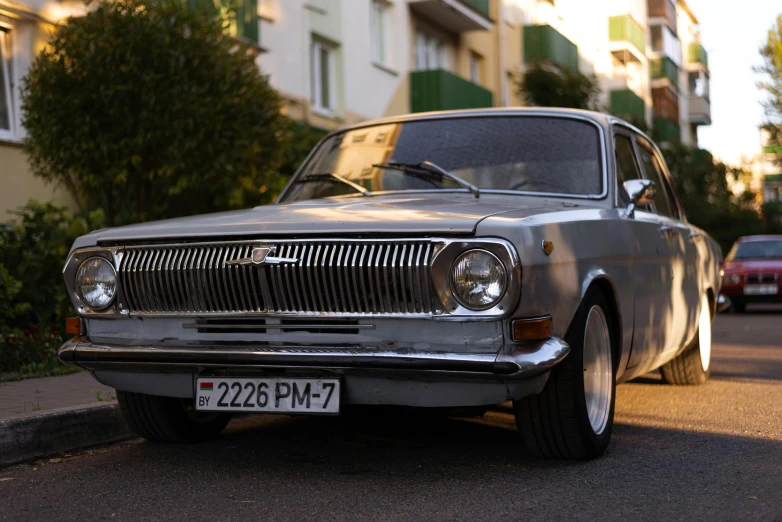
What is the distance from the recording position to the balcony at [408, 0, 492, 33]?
86.5ft

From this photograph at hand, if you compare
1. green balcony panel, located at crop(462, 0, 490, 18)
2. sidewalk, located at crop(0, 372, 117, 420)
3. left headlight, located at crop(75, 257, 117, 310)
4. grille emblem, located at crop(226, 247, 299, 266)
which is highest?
green balcony panel, located at crop(462, 0, 490, 18)

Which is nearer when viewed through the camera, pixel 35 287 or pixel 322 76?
pixel 35 287

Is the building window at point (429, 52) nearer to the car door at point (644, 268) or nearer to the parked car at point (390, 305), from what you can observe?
the car door at point (644, 268)

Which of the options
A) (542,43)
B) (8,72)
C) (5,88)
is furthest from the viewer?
(542,43)

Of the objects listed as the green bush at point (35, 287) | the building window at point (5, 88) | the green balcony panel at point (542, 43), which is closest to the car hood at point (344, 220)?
the green bush at point (35, 287)

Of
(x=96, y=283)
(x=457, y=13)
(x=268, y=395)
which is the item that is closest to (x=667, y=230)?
(x=268, y=395)

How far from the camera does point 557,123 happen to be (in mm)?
6484

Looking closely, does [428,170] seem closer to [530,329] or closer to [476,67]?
[530,329]

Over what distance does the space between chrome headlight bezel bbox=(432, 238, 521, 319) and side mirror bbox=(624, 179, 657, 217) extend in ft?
5.80

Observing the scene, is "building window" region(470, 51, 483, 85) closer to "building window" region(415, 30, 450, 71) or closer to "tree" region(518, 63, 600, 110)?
"building window" region(415, 30, 450, 71)

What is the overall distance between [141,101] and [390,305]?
6940mm

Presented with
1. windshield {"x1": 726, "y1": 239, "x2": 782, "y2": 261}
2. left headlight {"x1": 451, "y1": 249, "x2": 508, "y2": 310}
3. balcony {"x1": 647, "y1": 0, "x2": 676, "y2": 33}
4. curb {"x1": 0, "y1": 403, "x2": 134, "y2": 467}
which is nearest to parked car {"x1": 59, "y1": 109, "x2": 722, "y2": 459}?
left headlight {"x1": 451, "y1": 249, "x2": 508, "y2": 310}

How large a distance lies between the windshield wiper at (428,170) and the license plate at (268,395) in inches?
65.2

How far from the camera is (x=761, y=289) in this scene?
21594 mm
